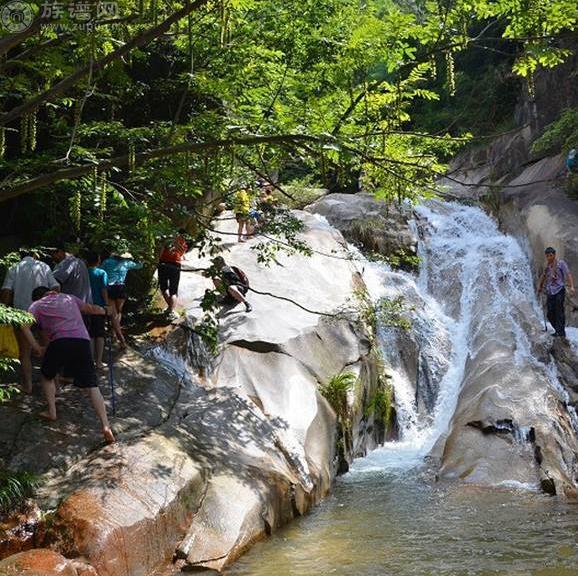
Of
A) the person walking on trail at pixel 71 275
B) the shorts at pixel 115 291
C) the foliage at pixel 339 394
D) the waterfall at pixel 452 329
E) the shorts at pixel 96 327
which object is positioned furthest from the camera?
the waterfall at pixel 452 329

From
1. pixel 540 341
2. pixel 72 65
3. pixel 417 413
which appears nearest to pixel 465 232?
pixel 540 341

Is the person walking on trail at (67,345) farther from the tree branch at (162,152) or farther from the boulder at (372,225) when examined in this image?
the boulder at (372,225)

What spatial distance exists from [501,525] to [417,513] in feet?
3.50

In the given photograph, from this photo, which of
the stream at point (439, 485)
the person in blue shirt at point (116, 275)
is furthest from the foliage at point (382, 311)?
the person in blue shirt at point (116, 275)

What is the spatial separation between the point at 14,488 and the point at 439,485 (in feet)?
19.9

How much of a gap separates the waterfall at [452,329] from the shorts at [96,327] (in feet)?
15.0

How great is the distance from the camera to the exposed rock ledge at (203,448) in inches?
264

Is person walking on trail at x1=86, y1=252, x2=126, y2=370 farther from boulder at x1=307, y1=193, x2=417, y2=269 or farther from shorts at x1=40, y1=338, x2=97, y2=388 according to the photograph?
boulder at x1=307, y1=193, x2=417, y2=269

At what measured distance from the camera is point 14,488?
6.73 m

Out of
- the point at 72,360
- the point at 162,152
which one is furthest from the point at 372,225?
the point at 162,152

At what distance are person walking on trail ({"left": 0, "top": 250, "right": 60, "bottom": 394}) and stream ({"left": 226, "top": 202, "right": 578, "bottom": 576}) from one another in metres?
3.49

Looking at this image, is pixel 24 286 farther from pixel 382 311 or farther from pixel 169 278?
pixel 382 311

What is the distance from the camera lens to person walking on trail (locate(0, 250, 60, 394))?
27.8ft

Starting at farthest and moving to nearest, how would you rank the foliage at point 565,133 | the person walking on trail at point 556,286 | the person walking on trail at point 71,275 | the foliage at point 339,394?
the foliage at point 565,133, the person walking on trail at point 556,286, the foliage at point 339,394, the person walking on trail at point 71,275
